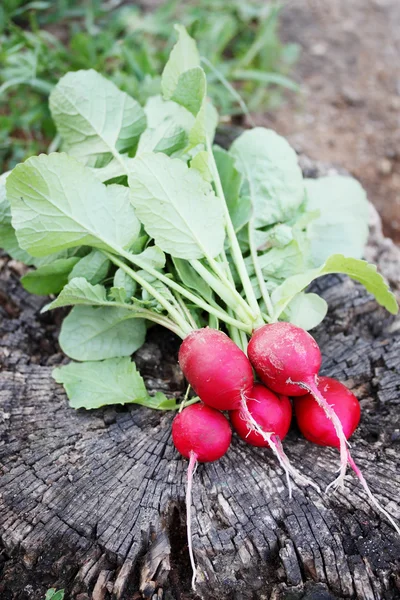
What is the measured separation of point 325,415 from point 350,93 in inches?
107

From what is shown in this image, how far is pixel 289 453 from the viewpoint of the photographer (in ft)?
5.39

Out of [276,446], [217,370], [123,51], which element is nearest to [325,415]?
[276,446]

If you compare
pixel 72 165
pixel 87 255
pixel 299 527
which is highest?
pixel 72 165

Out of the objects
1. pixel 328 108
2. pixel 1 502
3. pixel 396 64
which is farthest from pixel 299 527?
pixel 396 64

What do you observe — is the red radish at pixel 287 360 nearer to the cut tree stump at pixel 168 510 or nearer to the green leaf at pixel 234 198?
the cut tree stump at pixel 168 510

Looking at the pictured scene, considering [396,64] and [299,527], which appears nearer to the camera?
[299,527]

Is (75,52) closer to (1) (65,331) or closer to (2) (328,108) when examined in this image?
(2) (328,108)

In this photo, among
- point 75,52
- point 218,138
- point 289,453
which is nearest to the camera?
point 289,453

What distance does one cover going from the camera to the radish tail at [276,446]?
146cm

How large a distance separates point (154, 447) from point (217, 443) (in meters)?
0.20

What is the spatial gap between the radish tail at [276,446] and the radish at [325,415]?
4.7 inches

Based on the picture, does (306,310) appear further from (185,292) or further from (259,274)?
(185,292)

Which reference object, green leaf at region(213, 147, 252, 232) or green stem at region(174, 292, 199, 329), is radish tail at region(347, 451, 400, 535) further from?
green leaf at region(213, 147, 252, 232)

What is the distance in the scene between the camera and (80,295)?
1706 millimetres
